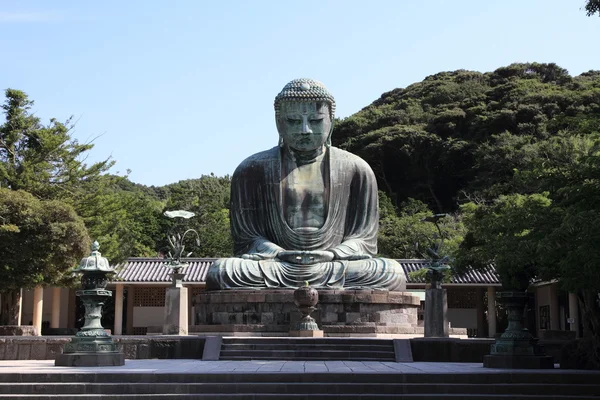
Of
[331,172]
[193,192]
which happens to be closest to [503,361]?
[331,172]

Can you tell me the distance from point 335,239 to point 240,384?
9.14 metres

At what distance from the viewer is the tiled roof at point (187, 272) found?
100ft

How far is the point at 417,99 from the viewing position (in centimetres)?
5475

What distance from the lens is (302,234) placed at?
59.6ft

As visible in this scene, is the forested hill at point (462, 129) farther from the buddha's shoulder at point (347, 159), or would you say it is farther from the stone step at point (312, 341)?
the stone step at point (312, 341)

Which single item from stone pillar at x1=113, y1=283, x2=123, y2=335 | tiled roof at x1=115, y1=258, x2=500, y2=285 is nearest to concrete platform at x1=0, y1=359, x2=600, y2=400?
tiled roof at x1=115, y1=258, x2=500, y2=285

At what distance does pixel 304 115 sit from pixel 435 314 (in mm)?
5606

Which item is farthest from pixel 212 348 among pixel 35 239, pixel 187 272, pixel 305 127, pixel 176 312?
pixel 187 272

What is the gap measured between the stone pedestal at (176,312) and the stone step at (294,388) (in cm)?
772

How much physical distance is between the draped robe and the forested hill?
73.1 ft

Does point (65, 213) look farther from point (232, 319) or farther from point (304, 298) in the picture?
point (304, 298)

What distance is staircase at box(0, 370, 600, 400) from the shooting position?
9.46 metres

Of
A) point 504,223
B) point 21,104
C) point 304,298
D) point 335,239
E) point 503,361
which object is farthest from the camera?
point 21,104

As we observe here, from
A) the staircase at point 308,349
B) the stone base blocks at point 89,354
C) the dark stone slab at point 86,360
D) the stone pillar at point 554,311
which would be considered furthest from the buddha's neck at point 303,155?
the stone pillar at point 554,311
